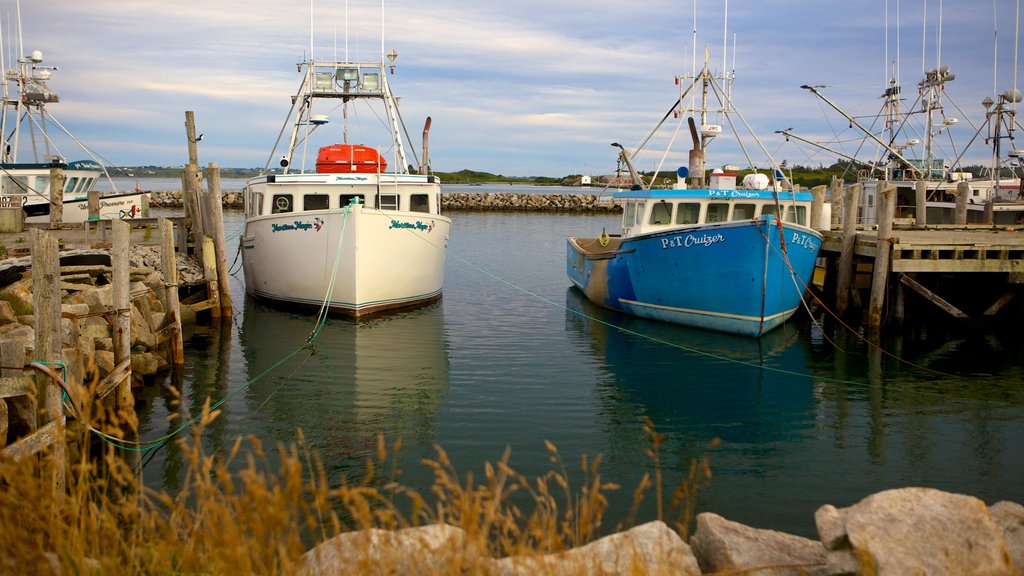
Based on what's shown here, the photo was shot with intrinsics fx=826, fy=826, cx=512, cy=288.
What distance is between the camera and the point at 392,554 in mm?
3986

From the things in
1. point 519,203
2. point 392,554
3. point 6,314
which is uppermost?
point 519,203

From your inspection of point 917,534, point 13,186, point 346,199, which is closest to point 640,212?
point 346,199

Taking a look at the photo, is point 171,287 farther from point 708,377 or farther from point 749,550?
point 749,550

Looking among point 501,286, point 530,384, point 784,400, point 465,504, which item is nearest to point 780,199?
point 784,400

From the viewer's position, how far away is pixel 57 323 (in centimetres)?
731

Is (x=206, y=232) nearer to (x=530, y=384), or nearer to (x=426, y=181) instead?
(x=426, y=181)

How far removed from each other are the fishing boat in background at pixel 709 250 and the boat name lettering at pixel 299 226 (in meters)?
6.63

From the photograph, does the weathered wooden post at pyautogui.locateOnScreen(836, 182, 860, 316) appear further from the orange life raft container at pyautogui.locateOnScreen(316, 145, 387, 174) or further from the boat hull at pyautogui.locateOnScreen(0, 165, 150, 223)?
the boat hull at pyautogui.locateOnScreen(0, 165, 150, 223)

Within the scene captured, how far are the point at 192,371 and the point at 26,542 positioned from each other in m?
10.6

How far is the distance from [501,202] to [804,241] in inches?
2366

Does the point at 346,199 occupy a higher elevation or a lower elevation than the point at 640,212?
higher

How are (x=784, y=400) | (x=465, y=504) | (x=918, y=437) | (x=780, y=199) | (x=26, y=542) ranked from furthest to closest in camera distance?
(x=780, y=199)
(x=784, y=400)
(x=918, y=437)
(x=26, y=542)
(x=465, y=504)

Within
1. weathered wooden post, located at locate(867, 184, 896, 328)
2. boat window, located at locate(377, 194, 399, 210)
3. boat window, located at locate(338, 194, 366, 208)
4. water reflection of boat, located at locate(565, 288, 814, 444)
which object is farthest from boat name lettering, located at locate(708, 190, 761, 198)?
boat window, located at locate(338, 194, 366, 208)

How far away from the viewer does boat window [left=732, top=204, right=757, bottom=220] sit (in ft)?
58.6
